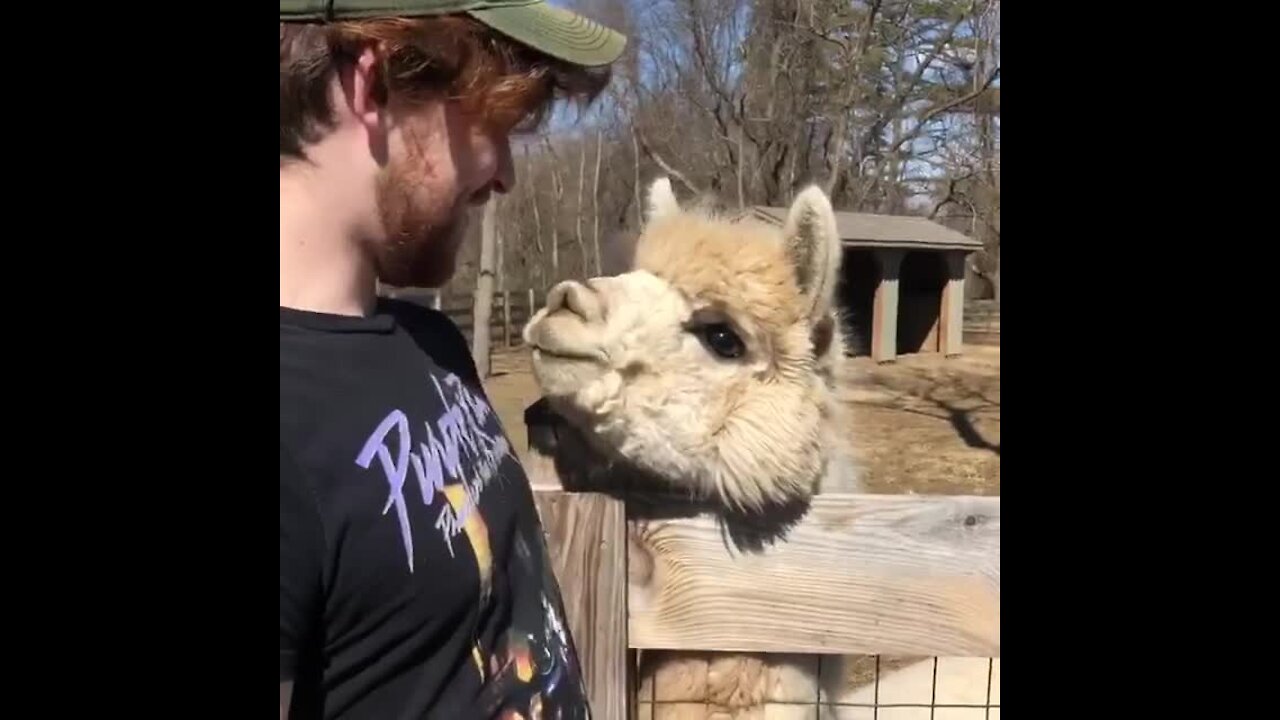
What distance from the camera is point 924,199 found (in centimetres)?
445

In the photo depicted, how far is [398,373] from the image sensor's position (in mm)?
832

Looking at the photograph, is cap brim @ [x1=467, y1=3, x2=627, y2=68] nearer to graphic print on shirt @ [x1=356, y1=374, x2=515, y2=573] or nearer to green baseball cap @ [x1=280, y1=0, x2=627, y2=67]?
green baseball cap @ [x1=280, y1=0, x2=627, y2=67]

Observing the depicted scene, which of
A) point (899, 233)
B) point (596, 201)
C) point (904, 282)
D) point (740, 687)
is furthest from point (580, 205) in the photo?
point (740, 687)

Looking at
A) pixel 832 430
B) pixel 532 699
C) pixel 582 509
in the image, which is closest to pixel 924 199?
pixel 832 430

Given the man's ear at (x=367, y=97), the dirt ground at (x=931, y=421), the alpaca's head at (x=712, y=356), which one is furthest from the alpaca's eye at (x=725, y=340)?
the dirt ground at (x=931, y=421)

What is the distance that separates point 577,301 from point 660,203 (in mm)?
322

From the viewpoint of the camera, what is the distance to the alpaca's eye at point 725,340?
121cm

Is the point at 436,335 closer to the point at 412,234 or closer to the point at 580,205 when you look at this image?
the point at 412,234

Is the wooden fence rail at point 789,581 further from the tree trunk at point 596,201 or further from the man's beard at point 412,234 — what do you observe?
the tree trunk at point 596,201

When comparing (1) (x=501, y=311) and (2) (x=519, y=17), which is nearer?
→ (2) (x=519, y=17)

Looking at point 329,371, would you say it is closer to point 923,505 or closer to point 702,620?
point 702,620

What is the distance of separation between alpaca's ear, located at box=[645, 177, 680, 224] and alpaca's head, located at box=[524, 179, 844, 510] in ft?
0.32

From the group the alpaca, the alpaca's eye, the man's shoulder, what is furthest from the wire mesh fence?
the man's shoulder
